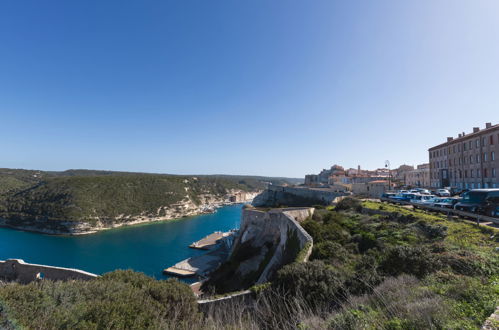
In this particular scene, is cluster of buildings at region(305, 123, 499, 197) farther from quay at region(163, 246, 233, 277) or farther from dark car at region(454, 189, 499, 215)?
quay at region(163, 246, 233, 277)

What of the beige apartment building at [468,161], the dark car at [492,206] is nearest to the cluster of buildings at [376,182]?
the beige apartment building at [468,161]

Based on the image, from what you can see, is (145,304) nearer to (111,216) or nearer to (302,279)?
(302,279)

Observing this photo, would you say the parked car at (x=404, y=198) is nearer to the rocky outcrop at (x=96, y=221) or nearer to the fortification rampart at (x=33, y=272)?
the fortification rampart at (x=33, y=272)

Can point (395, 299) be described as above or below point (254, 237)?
above

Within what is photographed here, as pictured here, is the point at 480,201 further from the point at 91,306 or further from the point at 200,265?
the point at 200,265

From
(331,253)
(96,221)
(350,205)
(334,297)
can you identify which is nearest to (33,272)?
(334,297)

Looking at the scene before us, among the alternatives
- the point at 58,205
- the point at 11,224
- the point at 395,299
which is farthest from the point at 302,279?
the point at 11,224
